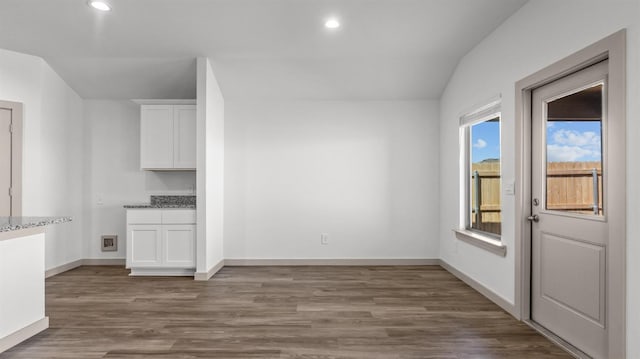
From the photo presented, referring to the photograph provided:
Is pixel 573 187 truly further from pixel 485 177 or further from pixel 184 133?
pixel 184 133

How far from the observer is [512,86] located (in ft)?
10.8

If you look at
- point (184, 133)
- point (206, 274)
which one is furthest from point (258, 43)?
point (206, 274)

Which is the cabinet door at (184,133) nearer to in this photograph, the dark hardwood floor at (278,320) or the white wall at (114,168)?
the white wall at (114,168)

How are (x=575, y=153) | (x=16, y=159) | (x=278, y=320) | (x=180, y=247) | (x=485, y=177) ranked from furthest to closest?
(x=180, y=247) → (x=16, y=159) → (x=485, y=177) → (x=278, y=320) → (x=575, y=153)

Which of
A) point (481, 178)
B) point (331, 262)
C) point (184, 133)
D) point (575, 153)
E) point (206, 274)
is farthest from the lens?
point (331, 262)

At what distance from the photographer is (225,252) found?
17.3 ft

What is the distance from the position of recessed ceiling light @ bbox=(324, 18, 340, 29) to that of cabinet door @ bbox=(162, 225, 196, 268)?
2842mm

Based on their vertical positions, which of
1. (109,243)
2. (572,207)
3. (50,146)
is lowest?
(109,243)

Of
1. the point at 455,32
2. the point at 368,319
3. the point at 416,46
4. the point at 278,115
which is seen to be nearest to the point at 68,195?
the point at 278,115

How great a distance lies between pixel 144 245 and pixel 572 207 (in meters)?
4.51

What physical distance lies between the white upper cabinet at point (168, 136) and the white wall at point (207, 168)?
Answer: 0.30 metres

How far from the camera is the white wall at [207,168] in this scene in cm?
450

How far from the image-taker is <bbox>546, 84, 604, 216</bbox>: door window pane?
8.07 feet

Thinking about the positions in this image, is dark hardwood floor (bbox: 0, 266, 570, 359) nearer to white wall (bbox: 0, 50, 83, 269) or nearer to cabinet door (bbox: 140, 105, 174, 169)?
white wall (bbox: 0, 50, 83, 269)
